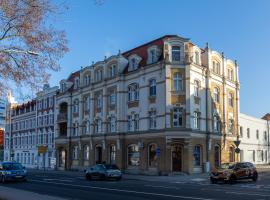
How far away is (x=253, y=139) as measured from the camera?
60.6m

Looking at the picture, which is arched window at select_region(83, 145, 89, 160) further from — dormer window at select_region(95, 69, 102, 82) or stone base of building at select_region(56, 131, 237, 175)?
dormer window at select_region(95, 69, 102, 82)

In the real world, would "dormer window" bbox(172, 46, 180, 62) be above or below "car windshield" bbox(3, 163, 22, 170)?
above

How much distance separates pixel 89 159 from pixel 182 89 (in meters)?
18.0

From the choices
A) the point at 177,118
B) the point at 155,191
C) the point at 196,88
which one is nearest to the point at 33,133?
the point at 177,118

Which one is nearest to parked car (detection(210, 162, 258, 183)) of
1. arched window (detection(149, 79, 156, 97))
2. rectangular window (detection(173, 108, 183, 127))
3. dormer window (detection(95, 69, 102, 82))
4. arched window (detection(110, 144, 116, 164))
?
rectangular window (detection(173, 108, 183, 127))

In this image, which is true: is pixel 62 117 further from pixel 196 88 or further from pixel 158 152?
pixel 196 88

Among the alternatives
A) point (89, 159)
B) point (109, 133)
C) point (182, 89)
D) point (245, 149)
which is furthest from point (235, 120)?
point (89, 159)

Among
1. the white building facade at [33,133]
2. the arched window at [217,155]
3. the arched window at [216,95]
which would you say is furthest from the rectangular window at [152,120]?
the white building facade at [33,133]

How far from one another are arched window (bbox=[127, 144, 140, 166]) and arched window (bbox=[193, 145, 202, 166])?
21.7ft

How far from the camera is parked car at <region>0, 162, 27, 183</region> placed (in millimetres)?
31844

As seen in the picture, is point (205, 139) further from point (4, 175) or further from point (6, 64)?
point (6, 64)

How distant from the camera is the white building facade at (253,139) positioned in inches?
2247

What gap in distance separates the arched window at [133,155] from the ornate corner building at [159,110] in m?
0.11

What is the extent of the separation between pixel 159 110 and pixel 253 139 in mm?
24165
